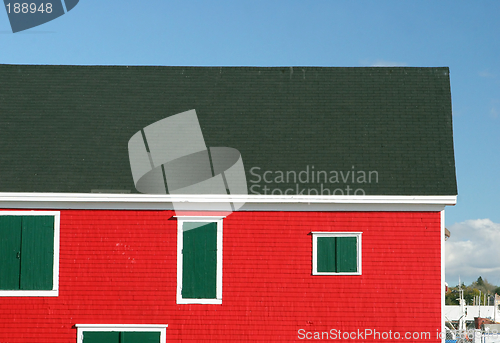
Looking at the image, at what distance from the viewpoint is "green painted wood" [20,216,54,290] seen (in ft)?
47.1

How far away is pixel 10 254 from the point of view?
1440 cm

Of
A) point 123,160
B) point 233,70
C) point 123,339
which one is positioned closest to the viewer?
point 123,339

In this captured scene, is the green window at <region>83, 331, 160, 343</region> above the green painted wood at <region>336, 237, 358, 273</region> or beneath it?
beneath

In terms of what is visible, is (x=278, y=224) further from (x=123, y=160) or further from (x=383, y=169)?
(x=123, y=160)

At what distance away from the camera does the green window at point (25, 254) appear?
47.1ft

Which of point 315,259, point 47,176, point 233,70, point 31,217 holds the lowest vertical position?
point 315,259

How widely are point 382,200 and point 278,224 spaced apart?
101 inches

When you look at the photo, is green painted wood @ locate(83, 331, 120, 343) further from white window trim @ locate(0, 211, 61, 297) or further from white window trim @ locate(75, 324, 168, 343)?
white window trim @ locate(0, 211, 61, 297)

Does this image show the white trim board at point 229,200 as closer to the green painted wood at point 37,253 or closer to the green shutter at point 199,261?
the green painted wood at point 37,253

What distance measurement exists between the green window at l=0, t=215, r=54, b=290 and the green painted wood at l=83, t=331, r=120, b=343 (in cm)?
143

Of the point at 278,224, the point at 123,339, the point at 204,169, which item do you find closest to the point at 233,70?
the point at 204,169

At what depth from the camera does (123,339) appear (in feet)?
47.0

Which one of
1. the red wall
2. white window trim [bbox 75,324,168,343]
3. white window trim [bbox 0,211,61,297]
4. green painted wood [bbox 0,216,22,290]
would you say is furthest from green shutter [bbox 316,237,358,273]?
green painted wood [bbox 0,216,22,290]

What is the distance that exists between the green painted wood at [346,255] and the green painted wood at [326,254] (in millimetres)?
122
